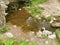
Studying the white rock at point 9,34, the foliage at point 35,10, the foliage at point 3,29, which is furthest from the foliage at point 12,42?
the foliage at point 35,10

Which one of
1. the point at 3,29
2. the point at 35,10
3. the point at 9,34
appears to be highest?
the point at 35,10

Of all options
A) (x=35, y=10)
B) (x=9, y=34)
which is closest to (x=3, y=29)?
(x=9, y=34)

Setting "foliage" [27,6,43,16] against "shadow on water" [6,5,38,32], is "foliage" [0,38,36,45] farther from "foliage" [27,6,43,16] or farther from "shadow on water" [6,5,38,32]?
"foliage" [27,6,43,16]

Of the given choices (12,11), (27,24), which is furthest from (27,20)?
(12,11)

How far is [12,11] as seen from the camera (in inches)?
584

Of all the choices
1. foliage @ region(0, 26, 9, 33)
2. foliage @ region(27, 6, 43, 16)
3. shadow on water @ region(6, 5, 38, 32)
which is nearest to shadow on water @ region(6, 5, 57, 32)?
shadow on water @ region(6, 5, 38, 32)

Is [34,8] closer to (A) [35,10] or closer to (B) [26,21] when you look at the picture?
(A) [35,10]

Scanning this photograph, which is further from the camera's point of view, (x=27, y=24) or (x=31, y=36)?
(x=27, y=24)

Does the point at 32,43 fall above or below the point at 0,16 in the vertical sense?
below

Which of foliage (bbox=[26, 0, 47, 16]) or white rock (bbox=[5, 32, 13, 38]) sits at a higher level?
foliage (bbox=[26, 0, 47, 16])

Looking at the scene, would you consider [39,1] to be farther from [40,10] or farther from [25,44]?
[25,44]

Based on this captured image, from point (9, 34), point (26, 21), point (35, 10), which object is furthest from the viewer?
point (35, 10)

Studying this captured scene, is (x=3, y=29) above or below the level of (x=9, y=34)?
above

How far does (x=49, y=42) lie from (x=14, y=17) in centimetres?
318
